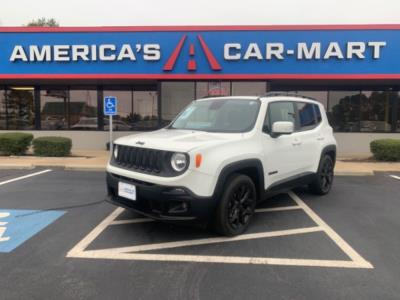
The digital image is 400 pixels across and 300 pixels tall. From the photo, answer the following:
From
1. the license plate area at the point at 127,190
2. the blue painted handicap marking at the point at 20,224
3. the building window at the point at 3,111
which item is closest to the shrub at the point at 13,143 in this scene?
the building window at the point at 3,111

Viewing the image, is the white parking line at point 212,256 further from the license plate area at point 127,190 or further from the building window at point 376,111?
the building window at point 376,111

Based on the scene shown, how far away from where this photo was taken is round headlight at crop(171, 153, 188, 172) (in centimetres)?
407

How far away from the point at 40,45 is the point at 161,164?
12.0 metres

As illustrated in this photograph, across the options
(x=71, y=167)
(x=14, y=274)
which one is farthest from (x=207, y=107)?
(x=71, y=167)

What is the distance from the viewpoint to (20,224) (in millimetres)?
5059

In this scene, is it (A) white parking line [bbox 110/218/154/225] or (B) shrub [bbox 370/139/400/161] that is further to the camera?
(B) shrub [bbox 370/139/400/161]

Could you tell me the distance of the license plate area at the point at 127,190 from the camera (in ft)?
14.2

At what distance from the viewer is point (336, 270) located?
367 cm

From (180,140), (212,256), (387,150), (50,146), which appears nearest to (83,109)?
(50,146)

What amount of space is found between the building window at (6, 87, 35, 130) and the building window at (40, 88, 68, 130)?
521 millimetres

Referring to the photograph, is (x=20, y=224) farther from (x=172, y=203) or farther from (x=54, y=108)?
(x=54, y=108)

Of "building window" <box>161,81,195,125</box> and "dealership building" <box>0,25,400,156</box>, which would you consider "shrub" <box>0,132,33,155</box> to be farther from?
"building window" <box>161,81,195,125</box>

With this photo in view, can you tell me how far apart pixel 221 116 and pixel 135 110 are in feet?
36.0

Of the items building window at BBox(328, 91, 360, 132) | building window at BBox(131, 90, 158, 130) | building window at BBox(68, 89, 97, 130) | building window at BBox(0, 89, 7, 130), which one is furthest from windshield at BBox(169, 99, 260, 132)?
building window at BBox(0, 89, 7, 130)
